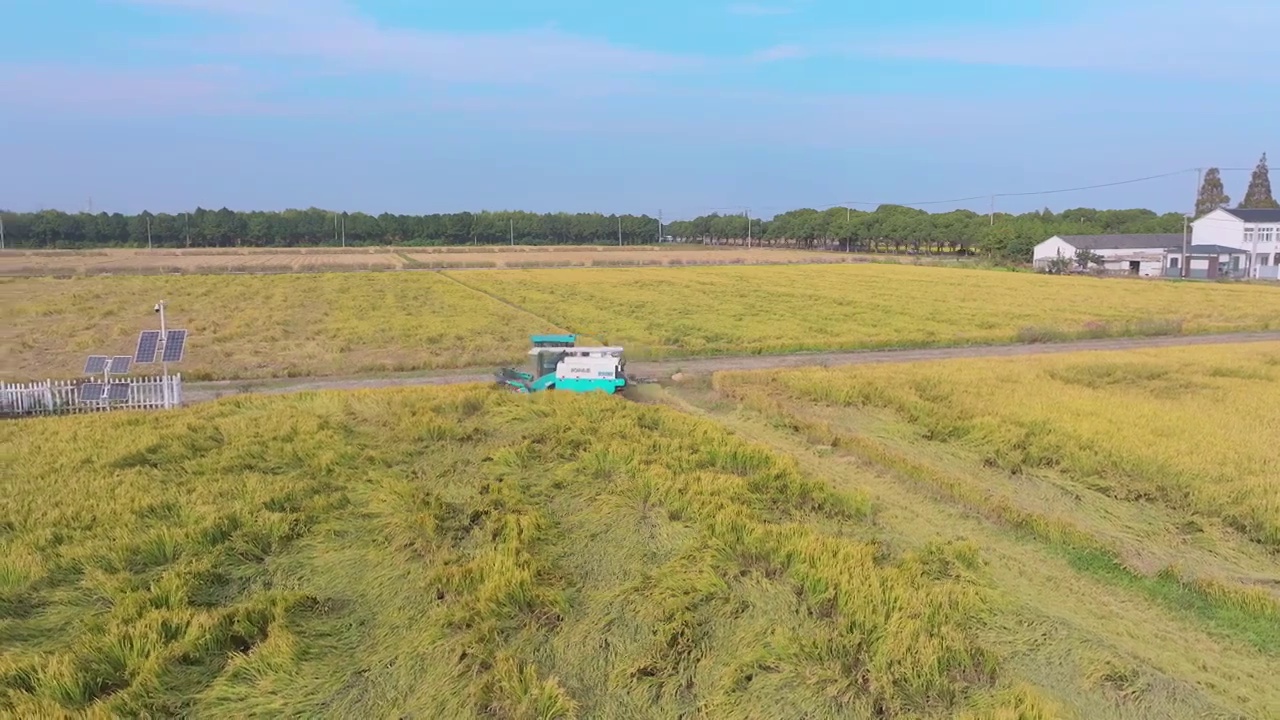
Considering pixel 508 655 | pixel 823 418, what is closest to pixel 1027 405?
pixel 823 418

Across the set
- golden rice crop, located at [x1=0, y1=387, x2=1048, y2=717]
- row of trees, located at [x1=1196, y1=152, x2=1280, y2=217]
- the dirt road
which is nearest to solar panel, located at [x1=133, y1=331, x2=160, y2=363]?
the dirt road

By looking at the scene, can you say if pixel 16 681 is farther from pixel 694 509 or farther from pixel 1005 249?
pixel 1005 249

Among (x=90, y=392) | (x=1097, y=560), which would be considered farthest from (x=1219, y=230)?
(x=90, y=392)

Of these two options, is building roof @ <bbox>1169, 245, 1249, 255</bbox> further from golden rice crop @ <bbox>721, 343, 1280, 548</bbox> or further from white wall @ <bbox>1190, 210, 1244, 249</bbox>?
golden rice crop @ <bbox>721, 343, 1280, 548</bbox>

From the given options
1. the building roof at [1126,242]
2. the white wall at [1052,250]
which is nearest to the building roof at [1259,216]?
the building roof at [1126,242]

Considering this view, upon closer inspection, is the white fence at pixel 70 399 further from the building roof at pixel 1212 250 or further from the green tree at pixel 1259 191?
the green tree at pixel 1259 191

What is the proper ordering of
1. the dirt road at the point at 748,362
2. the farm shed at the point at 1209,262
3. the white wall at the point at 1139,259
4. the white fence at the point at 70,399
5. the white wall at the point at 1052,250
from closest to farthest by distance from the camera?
the white fence at the point at 70,399 < the dirt road at the point at 748,362 < the farm shed at the point at 1209,262 < the white wall at the point at 1139,259 < the white wall at the point at 1052,250
